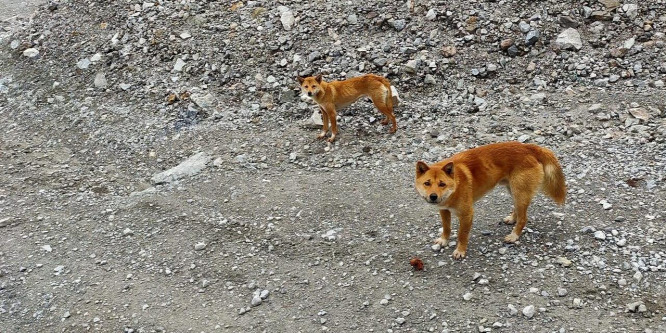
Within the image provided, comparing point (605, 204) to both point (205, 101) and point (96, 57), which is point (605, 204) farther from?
point (96, 57)

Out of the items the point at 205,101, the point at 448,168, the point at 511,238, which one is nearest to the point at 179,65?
the point at 205,101

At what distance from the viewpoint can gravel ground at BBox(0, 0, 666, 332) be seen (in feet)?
20.5

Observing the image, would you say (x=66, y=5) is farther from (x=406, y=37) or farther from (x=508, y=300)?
(x=508, y=300)

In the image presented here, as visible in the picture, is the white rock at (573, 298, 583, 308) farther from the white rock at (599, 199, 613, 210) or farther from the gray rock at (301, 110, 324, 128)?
the gray rock at (301, 110, 324, 128)

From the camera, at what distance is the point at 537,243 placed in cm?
665

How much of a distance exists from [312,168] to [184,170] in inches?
85.3

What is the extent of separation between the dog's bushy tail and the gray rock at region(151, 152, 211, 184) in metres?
5.41

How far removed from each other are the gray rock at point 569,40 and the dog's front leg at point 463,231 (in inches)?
215

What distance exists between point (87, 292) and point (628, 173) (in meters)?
7.25

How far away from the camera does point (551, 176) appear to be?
644 cm

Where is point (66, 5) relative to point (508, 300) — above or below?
above

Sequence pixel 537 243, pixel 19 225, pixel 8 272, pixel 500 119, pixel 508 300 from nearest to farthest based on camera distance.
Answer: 1. pixel 508 300
2. pixel 537 243
3. pixel 8 272
4. pixel 19 225
5. pixel 500 119

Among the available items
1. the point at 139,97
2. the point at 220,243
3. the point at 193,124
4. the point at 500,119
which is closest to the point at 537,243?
the point at 500,119

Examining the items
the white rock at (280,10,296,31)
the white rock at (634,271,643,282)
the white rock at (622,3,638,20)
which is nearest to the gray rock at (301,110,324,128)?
the white rock at (280,10,296,31)
